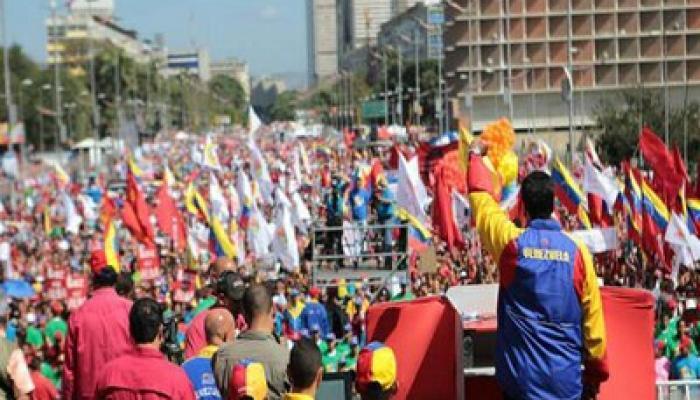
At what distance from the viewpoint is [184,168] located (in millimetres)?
72875

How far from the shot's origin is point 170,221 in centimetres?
3038

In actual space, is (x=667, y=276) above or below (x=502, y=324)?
below

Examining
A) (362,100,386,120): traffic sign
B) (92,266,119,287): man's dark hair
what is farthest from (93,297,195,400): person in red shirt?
(362,100,386,120): traffic sign

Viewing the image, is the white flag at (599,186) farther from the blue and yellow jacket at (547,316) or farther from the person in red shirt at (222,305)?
the blue and yellow jacket at (547,316)

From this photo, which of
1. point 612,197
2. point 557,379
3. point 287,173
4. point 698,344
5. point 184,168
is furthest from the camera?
point 184,168

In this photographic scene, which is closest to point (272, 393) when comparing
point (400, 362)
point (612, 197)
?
point (400, 362)

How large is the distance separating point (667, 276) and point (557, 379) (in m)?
13.5

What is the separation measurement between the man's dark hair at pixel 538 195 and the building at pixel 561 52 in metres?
63.4

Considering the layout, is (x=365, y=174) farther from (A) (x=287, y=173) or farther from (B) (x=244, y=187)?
(A) (x=287, y=173)

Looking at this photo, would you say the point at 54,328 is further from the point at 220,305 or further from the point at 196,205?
the point at 196,205

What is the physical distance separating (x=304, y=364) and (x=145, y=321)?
65 cm

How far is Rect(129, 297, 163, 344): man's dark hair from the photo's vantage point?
20.5 ft

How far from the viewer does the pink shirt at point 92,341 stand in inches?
310

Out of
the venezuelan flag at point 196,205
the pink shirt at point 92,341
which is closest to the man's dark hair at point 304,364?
the pink shirt at point 92,341
